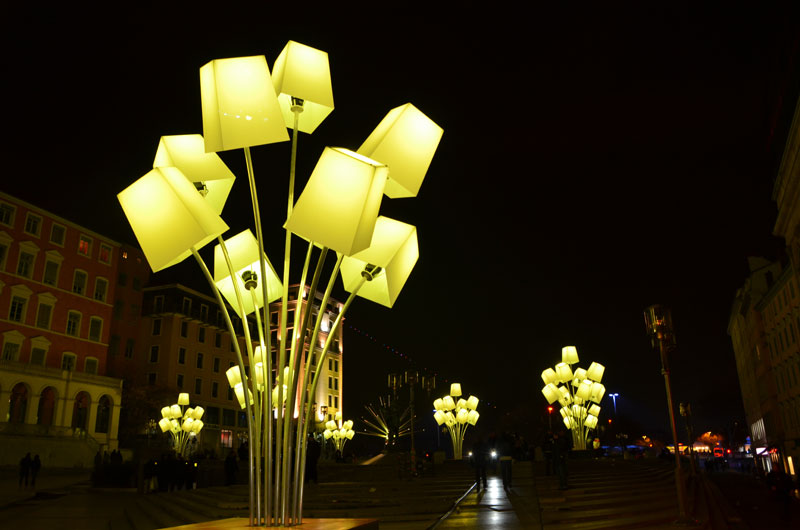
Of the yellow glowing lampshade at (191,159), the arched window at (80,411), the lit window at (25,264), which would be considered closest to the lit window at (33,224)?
the lit window at (25,264)

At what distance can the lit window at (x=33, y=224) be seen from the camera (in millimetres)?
35781

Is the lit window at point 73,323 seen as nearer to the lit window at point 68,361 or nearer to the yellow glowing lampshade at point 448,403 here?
the lit window at point 68,361

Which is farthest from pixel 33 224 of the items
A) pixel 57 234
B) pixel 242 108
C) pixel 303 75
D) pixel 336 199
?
pixel 336 199

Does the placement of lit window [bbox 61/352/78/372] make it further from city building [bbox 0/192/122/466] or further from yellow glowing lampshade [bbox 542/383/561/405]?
yellow glowing lampshade [bbox 542/383/561/405]

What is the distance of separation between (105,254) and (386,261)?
4254cm

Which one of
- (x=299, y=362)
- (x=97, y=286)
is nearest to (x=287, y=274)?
(x=299, y=362)

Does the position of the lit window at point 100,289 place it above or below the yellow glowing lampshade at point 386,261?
above

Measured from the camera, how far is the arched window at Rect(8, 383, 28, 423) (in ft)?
108

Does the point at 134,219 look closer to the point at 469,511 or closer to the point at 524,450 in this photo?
the point at 469,511

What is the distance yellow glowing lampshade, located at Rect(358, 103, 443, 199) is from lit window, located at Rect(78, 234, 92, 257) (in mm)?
41153

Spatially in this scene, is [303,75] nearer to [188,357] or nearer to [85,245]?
[85,245]

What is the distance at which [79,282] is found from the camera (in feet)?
129

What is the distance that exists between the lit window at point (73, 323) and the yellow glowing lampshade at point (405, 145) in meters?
39.9

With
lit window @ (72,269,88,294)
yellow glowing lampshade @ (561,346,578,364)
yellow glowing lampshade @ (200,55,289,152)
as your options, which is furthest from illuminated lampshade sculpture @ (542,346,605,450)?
lit window @ (72,269,88,294)
